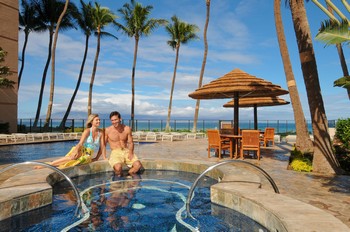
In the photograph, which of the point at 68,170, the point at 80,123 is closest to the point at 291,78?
the point at 68,170

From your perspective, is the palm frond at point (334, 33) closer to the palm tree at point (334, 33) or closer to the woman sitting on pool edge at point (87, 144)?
the palm tree at point (334, 33)

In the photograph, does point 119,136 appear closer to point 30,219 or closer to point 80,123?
point 30,219

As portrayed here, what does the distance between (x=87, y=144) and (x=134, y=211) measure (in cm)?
304

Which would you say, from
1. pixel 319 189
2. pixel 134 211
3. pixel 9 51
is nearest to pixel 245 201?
pixel 134 211

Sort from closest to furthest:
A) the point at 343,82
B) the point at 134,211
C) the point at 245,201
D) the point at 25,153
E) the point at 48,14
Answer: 1. the point at 245,201
2. the point at 343,82
3. the point at 134,211
4. the point at 25,153
5. the point at 48,14

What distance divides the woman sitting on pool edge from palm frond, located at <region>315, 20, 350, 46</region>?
5070mm

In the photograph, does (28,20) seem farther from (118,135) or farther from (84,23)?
(118,135)

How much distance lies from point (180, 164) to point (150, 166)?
86cm

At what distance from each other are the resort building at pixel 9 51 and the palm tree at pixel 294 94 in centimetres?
2042

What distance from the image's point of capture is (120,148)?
263 inches

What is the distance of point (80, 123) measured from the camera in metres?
25.5

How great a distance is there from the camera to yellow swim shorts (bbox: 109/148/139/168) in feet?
21.7

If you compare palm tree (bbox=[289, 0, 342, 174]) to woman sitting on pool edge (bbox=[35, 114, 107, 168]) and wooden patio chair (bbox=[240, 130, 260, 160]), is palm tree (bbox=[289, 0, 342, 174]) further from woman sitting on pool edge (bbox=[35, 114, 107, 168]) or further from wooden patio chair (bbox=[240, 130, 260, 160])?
woman sitting on pool edge (bbox=[35, 114, 107, 168])

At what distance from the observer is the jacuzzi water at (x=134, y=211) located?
3.58 m
